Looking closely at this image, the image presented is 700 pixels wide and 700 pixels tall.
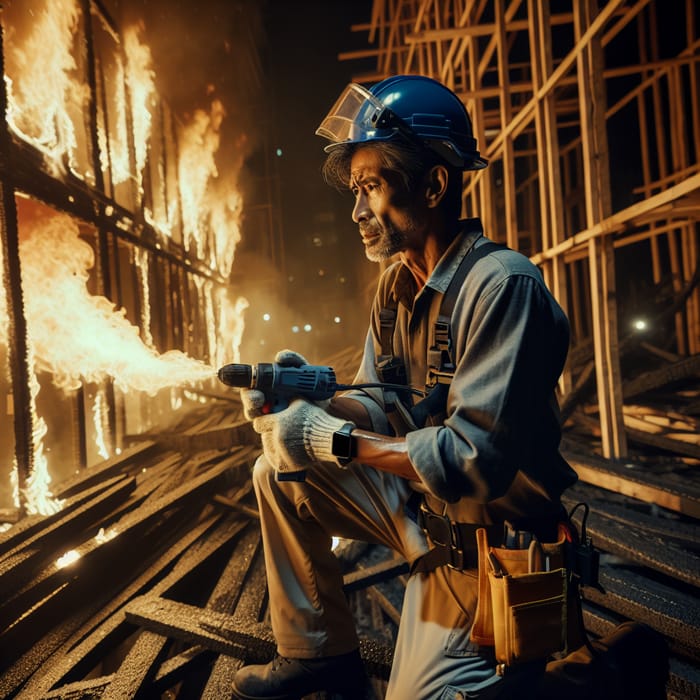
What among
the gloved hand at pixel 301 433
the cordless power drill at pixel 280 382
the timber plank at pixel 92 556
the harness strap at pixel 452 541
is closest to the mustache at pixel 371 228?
the cordless power drill at pixel 280 382

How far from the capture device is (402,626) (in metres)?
1.82

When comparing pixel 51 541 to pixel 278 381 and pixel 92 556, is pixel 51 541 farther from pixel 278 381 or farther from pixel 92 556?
pixel 278 381

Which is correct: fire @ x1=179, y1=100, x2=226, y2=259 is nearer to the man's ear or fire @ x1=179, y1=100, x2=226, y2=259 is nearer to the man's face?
the man's face

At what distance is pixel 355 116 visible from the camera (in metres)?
2.16

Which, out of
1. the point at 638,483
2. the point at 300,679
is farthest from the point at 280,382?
the point at 638,483

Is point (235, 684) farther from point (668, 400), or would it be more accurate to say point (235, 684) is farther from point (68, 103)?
point (68, 103)

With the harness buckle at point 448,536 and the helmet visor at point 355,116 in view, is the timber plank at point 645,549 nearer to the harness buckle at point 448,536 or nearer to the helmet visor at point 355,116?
the harness buckle at point 448,536

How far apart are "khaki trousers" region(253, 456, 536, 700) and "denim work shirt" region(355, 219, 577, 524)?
1.03 feet

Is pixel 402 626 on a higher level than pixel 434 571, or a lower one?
lower

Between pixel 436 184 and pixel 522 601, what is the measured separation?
171cm

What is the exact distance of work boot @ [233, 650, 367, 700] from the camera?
1.89m

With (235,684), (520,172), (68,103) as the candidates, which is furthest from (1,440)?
(520,172)

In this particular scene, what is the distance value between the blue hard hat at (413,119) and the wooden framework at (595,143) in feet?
6.81

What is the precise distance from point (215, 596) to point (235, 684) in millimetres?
1117
